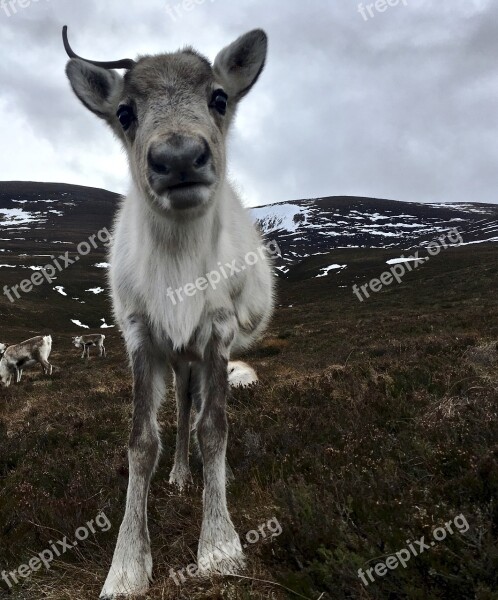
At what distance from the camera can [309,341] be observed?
22.8 metres

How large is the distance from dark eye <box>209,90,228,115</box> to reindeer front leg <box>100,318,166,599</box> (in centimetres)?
191

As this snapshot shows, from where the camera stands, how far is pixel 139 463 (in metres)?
3.49

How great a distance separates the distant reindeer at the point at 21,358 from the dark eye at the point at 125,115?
19.5 metres

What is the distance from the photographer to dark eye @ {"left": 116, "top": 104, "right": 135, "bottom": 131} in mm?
3922

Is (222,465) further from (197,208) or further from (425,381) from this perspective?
(425,381)

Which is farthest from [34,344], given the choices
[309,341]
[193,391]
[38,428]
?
[193,391]

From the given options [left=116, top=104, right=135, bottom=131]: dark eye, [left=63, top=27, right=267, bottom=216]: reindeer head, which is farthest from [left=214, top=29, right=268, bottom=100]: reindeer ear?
[left=116, top=104, right=135, bottom=131]: dark eye

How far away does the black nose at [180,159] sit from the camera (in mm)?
3100

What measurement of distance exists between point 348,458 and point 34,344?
2255 centimetres

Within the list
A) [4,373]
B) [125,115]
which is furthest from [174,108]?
[4,373]

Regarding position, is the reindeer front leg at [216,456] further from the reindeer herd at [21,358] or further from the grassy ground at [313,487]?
the reindeer herd at [21,358]

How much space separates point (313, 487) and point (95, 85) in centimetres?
374

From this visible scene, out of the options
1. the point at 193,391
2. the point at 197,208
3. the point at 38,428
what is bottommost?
the point at 38,428

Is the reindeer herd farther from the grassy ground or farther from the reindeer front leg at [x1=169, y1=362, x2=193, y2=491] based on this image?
the reindeer front leg at [x1=169, y1=362, x2=193, y2=491]
